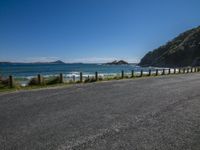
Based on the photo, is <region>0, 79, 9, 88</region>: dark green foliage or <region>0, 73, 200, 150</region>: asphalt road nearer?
<region>0, 73, 200, 150</region>: asphalt road

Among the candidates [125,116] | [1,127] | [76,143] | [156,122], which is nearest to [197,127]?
[156,122]

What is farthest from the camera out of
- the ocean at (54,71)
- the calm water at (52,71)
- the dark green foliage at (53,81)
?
the calm water at (52,71)

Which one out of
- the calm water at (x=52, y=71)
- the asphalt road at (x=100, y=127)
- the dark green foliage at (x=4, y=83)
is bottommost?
the calm water at (x=52, y=71)

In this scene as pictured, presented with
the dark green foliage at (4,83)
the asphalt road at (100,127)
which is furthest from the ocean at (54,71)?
the asphalt road at (100,127)

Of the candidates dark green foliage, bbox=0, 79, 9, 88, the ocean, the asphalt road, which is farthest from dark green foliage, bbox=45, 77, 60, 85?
the asphalt road

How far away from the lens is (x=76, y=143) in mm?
4570

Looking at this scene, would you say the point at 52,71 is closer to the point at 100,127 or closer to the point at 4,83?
the point at 4,83

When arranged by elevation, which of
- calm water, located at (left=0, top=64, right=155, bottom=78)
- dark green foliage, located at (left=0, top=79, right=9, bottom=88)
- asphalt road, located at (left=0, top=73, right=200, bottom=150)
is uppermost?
dark green foliage, located at (left=0, top=79, right=9, bottom=88)

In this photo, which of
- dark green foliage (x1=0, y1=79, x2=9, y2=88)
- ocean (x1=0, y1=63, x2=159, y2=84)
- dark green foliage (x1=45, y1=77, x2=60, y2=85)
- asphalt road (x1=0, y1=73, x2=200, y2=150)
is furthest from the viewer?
ocean (x1=0, y1=63, x2=159, y2=84)

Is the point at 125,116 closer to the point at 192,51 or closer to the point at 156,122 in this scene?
the point at 156,122

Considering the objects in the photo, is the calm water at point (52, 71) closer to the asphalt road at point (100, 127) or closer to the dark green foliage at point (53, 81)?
the dark green foliage at point (53, 81)

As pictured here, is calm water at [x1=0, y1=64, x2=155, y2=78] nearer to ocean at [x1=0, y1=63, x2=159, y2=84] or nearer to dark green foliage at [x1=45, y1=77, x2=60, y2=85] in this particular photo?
ocean at [x1=0, y1=63, x2=159, y2=84]

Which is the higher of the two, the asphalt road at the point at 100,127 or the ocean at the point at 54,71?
the asphalt road at the point at 100,127

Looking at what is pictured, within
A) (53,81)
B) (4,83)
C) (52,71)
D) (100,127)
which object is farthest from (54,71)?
(100,127)
